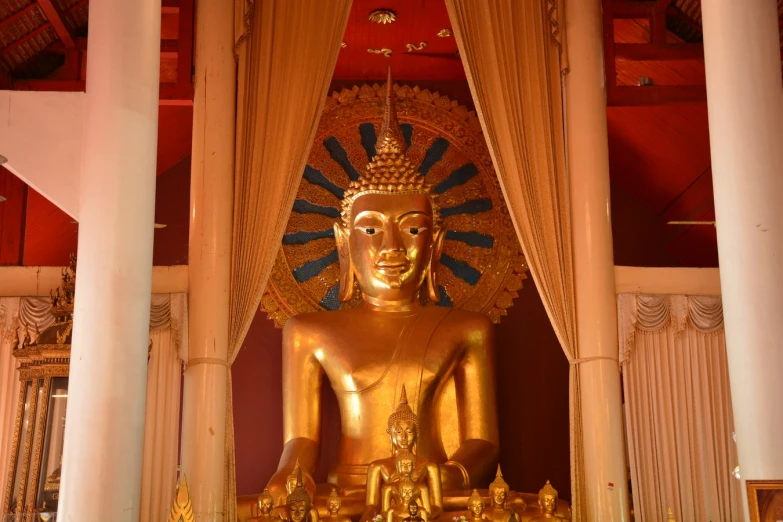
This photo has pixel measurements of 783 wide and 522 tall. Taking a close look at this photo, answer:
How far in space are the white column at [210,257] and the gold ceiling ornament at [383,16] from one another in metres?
1.11

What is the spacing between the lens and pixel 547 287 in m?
5.48

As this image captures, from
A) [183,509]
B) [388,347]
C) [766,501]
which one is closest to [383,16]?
[388,347]

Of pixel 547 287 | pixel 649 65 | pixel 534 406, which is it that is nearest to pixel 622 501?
pixel 547 287

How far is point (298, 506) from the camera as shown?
4672 millimetres

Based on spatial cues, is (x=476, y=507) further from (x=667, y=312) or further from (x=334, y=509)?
(x=667, y=312)

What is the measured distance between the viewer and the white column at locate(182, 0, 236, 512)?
516 cm

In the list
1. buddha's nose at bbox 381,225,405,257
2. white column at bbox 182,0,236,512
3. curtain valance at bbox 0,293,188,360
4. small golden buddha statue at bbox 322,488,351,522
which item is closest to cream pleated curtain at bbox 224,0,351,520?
white column at bbox 182,0,236,512

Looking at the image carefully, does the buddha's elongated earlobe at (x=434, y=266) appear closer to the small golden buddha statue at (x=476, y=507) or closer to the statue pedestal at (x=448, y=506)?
the statue pedestal at (x=448, y=506)

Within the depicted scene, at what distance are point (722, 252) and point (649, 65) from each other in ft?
8.45

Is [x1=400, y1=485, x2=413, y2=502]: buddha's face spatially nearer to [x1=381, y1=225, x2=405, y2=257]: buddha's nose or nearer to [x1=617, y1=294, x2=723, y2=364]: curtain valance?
[x1=617, y1=294, x2=723, y2=364]: curtain valance

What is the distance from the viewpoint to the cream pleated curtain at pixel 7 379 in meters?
5.48

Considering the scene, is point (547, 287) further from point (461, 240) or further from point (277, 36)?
point (277, 36)

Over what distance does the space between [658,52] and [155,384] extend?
3288mm

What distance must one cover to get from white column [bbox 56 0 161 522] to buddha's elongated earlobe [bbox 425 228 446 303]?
7.69ft
